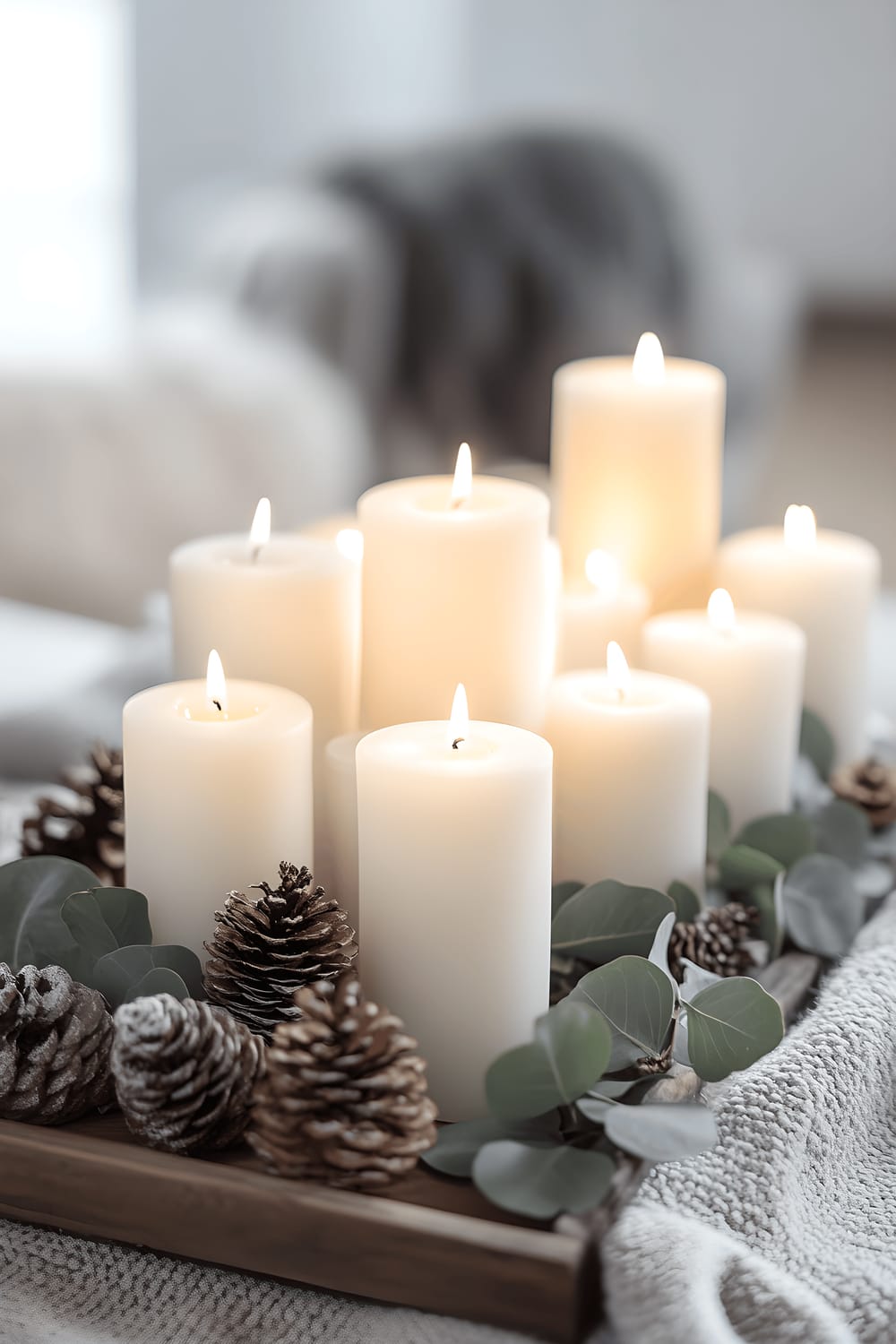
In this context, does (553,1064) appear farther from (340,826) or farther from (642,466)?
(642,466)

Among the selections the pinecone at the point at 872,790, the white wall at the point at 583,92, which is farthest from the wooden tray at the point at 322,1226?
the white wall at the point at 583,92

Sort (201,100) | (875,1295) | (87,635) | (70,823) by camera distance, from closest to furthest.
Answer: (875,1295), (70,823), (87,635), (201,100)

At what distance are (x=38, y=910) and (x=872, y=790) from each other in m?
0.42

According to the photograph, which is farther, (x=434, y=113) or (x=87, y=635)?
(x=434, y=113)

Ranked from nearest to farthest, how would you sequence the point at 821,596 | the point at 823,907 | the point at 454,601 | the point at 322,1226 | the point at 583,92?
the point at 322,1226
the point at 454,601
the point at 823,907
the point at 821,596
the point at 583,92

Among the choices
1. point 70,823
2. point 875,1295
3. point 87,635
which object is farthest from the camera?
point 87,635

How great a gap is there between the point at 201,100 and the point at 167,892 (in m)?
1.21

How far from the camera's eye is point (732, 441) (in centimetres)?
142

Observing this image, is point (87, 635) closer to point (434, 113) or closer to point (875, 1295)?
point (875, 1295)

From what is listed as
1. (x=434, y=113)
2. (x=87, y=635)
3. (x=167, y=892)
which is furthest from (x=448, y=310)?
(x=167, y=892)

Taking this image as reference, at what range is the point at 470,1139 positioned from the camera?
0.43 meters

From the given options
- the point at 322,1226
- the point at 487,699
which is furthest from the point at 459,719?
the point at 322,1226

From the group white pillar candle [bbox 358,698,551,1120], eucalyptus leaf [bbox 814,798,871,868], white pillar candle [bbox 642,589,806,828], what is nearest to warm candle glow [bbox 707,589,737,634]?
white pillar candle [bbox 642,589,806,828]

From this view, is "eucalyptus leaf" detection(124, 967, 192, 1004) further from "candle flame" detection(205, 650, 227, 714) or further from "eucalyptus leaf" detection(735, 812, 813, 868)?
"eucalyptus leaf" detection(735, 812, 813, 868)
